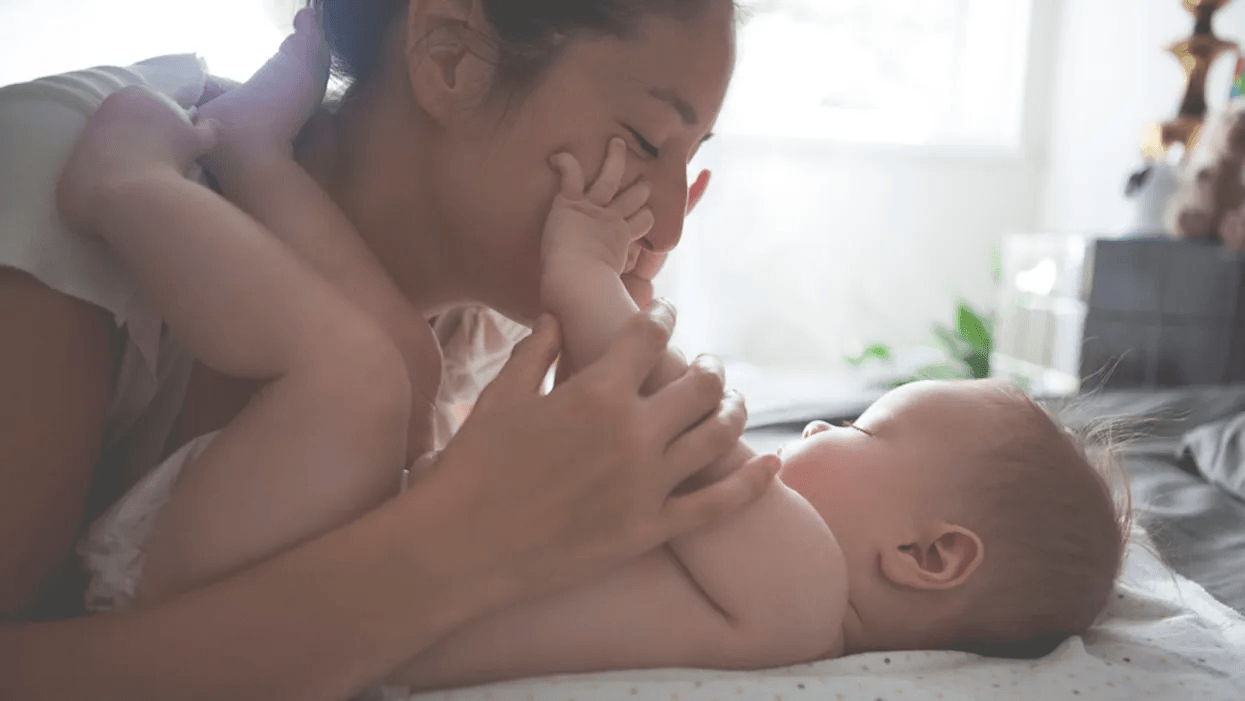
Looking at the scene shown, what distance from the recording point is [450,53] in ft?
2.85

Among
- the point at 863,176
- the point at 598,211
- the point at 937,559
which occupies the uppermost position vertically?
the point at 598,211

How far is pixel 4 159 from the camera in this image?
635 millimetres

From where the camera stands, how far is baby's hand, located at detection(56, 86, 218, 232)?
0.63 meters

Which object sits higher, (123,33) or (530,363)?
(123,33)

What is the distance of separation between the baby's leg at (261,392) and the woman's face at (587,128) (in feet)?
0.91

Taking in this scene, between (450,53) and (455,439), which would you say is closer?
(455,439)

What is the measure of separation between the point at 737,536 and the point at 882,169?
3.89 meters

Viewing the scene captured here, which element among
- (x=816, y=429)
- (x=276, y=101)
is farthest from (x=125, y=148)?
(x=816, y=429)

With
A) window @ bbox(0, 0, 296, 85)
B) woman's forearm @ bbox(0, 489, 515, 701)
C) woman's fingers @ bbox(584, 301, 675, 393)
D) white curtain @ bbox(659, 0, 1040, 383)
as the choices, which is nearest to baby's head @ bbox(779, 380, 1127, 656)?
woman's fingers @ bbox(584, 301, 675, 393)

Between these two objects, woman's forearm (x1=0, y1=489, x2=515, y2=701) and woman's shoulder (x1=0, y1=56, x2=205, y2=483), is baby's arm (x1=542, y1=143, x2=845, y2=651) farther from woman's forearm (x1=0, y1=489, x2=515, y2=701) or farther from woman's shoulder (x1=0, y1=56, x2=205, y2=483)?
woman's shoulder (x1=0, y1=56, x2=205, y2=483)

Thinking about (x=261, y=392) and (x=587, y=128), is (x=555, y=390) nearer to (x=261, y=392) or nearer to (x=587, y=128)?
(x=261, y=392)

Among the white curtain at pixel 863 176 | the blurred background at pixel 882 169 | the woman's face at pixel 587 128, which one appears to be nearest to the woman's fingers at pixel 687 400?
the woman's face at pixel 587 128

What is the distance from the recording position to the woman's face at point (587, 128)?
0.83 metres

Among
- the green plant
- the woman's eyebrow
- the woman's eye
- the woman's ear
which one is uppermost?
the woman's ear
